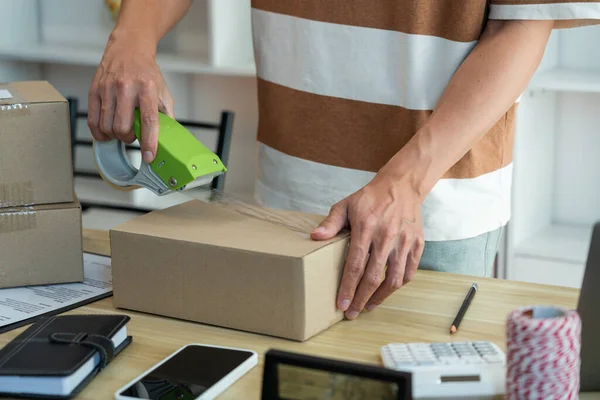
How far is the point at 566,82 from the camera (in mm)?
2256

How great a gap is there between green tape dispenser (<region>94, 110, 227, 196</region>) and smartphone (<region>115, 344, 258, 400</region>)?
230mm

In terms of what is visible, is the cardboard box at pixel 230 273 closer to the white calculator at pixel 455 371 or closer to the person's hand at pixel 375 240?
the person's hand at pixel 375 240

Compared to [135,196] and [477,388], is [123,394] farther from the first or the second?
[135,196]

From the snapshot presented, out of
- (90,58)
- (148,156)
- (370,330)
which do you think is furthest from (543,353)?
(90,58)

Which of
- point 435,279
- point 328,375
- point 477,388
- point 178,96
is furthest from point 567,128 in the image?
point 328,375

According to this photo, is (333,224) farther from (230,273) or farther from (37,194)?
(37,194)

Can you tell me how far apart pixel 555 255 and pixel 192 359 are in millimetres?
1649

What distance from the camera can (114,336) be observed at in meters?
0.98

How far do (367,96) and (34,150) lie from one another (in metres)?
0.50

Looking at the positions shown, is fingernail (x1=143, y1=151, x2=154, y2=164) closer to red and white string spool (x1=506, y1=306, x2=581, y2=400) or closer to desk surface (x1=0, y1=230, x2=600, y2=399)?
desk surface (x1=0, y1=230, x2=600, y2=399)

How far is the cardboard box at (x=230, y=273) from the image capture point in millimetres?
1017

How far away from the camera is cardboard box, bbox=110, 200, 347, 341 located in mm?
1017

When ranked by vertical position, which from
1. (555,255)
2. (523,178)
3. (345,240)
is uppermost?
(345,240)

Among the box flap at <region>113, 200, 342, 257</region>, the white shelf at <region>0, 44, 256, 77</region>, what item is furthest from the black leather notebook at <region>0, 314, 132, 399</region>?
the white shelf at <region>0, 44, 256, 77</region>
